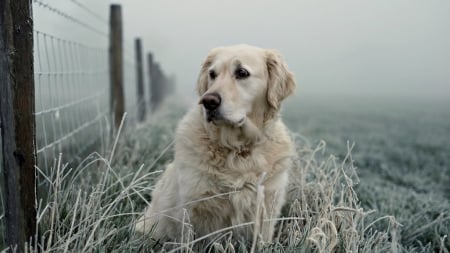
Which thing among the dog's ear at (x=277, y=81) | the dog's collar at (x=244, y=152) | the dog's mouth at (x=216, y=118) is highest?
the dog's ear at (x=277, y=81)

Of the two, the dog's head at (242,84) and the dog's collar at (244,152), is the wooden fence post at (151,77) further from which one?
the dog's collar at (244,152)

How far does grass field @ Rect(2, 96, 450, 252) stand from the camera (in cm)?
243

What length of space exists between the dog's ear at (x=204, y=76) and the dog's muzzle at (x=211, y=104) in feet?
1.58

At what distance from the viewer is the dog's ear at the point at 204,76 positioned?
3258 millimetres

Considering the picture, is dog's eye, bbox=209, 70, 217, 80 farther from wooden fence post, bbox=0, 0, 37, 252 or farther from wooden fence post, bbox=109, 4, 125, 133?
wooden fence post, bbox=109, 4, 125, 133

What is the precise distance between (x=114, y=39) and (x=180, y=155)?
9.58ft

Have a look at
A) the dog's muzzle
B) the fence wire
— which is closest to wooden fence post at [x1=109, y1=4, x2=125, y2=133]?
the fence wire

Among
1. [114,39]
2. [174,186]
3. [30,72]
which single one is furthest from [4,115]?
[114,39]

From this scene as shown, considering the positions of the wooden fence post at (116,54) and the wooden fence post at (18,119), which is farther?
the wooden fence post at (116,54)

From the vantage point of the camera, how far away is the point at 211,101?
2.77 metres

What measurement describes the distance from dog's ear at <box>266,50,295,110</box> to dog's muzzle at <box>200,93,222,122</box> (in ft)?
1.47

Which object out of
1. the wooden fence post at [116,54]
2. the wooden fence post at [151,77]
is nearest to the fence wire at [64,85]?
the wooden fence post at [116,54]

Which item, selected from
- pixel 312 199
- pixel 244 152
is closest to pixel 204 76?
pixel 244 152

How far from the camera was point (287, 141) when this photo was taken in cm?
312
